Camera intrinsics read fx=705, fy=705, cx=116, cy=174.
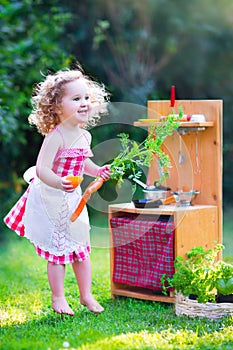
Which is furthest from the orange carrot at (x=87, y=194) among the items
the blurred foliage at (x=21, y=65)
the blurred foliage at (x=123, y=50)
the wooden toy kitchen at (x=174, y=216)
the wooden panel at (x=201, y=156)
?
the blurred foliage at (x=123, y=50)

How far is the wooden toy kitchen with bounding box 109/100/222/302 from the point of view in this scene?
4.30 m

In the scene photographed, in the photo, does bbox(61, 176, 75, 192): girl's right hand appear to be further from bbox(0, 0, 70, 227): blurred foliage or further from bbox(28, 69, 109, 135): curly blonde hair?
bbox(0, 0, 70, 227): blurred foliage

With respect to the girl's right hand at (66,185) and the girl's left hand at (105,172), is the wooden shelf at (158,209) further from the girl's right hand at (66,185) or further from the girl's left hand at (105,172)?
the girl's right hand at (66,185)

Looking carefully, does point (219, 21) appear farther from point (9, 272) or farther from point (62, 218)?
point (62, 218)

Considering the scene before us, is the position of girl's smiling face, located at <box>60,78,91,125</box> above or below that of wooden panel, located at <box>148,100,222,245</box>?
above

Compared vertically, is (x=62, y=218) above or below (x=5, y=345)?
above

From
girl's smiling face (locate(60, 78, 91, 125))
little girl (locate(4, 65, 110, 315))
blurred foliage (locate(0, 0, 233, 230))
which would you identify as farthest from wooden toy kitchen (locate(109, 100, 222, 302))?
blurred foliage (locate(0, 0, 233, 230))

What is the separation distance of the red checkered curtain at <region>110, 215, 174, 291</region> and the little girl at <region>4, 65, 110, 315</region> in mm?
483

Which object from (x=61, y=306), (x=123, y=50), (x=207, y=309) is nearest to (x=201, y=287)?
(x=207, y=309)

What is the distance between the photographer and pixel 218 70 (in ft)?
32.2

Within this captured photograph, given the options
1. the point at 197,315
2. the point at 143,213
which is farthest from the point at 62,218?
the point at 197,315

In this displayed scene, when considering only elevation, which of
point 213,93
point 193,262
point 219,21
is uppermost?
point 219,21

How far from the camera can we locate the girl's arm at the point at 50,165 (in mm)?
3752

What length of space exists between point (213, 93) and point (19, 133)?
3.17 m
